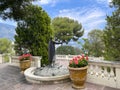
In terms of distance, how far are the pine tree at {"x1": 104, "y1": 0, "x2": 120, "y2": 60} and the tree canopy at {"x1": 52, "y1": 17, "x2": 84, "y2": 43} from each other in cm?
1467

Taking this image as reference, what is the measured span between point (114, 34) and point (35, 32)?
4215 millimetres

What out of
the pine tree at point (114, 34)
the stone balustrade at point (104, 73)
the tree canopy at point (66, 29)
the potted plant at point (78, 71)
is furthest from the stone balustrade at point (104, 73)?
the tree canopy at point (66, 29)

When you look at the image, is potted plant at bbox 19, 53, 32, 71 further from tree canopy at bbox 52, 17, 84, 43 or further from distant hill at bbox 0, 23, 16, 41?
tree canopy at bbox 52, 17, 84, 43

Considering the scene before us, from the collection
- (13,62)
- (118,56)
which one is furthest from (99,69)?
(13,62)

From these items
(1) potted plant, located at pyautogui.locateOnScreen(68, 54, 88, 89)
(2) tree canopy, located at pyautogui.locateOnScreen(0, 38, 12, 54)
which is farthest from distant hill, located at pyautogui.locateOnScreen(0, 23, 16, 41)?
(1) potted plant, located at pyautogui.locateOnScreen(68, 54, 88, 89)

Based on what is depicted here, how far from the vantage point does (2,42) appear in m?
20.6

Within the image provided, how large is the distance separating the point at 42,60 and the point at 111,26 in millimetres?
4292

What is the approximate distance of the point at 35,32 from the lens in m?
6.87

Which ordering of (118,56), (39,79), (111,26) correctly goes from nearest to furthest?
(39,79)
(118,56)
(111,26)

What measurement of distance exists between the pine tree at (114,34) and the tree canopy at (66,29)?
577 inches

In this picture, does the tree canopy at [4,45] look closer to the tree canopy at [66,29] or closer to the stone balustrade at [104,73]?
the tree canopy at [66,29]

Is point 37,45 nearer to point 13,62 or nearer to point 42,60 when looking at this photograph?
point 42,60

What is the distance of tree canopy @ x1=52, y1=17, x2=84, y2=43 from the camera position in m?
21.9

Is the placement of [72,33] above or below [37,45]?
above
